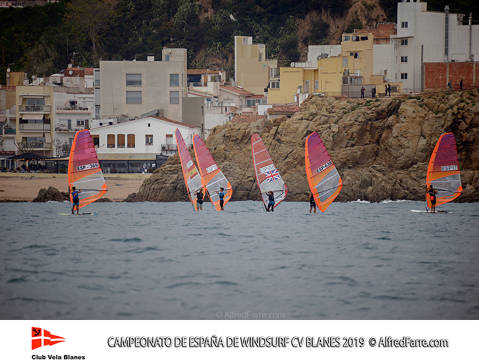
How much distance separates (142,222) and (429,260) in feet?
72.3

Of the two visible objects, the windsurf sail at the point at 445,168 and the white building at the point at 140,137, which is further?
the white building at the point at 140,137

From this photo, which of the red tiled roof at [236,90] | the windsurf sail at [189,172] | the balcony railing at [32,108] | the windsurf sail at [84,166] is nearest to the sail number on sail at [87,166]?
the windsurf sail at [84,166]

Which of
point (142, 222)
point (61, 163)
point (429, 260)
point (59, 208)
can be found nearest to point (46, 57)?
point (61, 163)

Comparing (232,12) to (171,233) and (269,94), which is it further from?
(171,233)

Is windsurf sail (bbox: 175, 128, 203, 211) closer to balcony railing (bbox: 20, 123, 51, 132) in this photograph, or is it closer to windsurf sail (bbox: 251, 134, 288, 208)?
windsurf sail (bbox: 251, 134, 288, 208)

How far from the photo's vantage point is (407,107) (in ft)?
236

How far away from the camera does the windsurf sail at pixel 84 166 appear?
4988 cm

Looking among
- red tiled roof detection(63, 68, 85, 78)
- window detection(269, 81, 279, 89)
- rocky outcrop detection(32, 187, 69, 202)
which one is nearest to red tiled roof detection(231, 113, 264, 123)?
window detection(269, 81, 279, 89)

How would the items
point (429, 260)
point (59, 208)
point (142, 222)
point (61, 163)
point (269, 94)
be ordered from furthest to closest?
1. point (269, 94)
2. point (61, 163)
3. point (59, 208)
4. point (142, 222)
5. point (429, 260)

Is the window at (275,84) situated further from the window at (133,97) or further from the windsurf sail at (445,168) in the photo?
the windsurf sail at (445,168)

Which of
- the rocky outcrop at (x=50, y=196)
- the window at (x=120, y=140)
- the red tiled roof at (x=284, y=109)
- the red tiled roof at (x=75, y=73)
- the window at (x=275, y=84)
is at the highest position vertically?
the red tiled roof at (x=75, y=73)

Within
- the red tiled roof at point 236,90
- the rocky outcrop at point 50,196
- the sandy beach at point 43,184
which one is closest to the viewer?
the rocky outcrop at point 50,196

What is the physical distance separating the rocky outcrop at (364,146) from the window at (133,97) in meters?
22.2

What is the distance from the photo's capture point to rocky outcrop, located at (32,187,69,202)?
71625 mm
